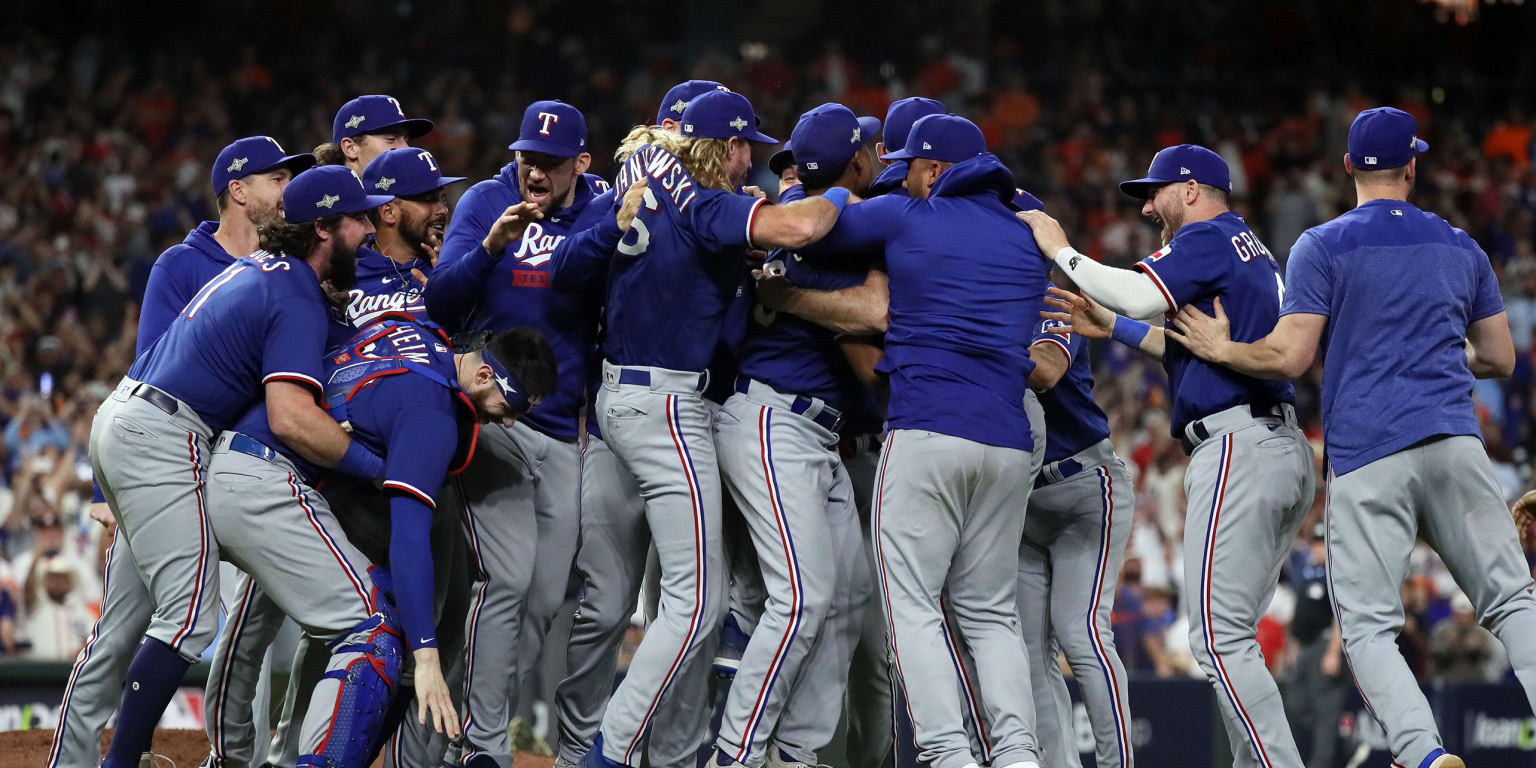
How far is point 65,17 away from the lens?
666 inches

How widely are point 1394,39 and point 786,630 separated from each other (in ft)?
51.5

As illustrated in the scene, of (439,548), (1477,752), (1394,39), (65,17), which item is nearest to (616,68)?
(65,17)

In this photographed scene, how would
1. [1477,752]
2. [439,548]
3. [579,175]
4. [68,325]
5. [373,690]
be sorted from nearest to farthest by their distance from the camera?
[373,690]
[439,548]
[579,175]
[1477,752]
[68,325]

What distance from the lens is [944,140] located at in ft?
18.5

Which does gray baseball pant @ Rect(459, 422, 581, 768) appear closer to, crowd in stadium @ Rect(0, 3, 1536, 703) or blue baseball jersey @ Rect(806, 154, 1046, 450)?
blue baseball jersey @ Rect(806, 154, 1046, 450)

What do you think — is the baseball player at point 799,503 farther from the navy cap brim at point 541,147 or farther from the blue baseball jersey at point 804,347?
the navy cap brim at point 541,147

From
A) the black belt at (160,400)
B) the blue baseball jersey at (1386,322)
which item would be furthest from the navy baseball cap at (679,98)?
the blue baseball jersey at (1386,322)

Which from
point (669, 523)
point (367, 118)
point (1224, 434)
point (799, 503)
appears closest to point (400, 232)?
point (367, 118)

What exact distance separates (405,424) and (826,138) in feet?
5.88

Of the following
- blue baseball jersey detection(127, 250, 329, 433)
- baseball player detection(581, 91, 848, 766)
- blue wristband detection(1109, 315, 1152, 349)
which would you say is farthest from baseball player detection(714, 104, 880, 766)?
blue baseball jersey detection(127, 250, 329, 433)

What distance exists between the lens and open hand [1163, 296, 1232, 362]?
219 inches

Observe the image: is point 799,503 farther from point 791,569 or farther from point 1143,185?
point 1143,185

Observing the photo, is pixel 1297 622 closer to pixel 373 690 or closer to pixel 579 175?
pixel 579 175

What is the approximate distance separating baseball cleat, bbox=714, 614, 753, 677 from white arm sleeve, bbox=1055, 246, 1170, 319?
1757 mm
